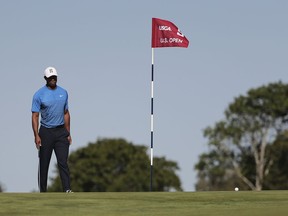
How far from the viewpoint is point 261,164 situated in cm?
8438

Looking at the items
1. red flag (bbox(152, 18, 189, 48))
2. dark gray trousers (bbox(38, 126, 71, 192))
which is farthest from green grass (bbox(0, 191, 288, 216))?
red flag (bbox(152, 18, 189, 48))

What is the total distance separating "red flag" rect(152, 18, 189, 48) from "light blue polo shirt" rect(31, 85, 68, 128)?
9.49 metres

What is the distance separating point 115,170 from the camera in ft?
327

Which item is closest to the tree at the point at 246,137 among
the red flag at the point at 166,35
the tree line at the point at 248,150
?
the tree line at the point at 248,150

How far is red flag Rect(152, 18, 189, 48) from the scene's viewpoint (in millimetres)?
26656

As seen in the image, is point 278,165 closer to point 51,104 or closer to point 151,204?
point 51,104

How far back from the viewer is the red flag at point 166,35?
26.7 metres

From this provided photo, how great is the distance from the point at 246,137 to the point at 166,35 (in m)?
60.7

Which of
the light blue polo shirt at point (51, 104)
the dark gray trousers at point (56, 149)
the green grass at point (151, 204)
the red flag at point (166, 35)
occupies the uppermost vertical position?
the red flag at point (166, 35)

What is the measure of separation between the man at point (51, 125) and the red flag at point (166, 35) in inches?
367

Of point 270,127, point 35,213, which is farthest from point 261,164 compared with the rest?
point 35,213

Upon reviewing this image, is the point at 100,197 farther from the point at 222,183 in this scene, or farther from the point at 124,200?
the point at 222,183

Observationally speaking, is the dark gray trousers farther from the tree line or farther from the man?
the tree line

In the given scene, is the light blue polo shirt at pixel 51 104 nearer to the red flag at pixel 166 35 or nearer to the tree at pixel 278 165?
the red flag at pixel 166 35
